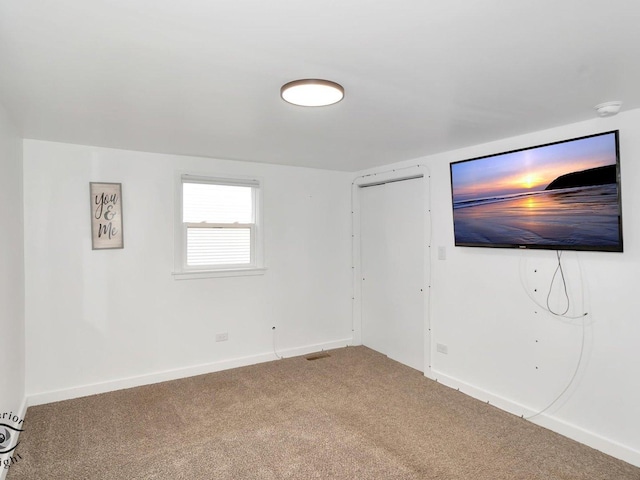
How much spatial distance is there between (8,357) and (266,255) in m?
2.42

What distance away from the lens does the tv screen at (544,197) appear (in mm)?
2518

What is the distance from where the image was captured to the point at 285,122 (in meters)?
2.77

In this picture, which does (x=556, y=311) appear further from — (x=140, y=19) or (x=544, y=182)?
(x=140, y=19)

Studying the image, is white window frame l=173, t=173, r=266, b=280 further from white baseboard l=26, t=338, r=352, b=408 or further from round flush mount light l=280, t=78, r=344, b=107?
round flush mount light l=280, t=78, r=344, b=107

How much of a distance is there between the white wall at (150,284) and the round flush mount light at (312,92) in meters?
2.18

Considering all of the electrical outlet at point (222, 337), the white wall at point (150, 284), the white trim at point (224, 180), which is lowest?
the electrical outlet at point (222, 337)

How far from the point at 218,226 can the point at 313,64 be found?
264 centimetres

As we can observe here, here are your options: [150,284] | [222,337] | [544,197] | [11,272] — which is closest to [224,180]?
[150,284]

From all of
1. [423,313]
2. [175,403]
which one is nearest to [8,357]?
[175,403]

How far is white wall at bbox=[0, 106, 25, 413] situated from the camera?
2.41 meters

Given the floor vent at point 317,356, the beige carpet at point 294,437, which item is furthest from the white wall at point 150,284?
the beige carpet at point 294,437

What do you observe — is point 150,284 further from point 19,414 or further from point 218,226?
point 19,414

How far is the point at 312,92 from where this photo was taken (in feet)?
6.79

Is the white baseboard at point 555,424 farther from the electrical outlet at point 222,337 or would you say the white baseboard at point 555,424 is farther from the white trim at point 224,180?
the white trim at point 224,180
